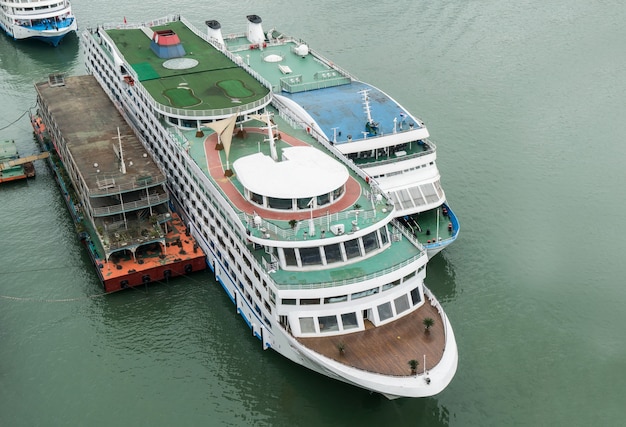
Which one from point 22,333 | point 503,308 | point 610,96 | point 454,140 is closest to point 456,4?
point 610,96

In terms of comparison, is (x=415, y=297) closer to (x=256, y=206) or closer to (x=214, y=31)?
(x=256, y=206)

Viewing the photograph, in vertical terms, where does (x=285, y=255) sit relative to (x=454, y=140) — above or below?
above

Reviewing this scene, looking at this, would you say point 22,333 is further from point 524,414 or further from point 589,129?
point 589,129

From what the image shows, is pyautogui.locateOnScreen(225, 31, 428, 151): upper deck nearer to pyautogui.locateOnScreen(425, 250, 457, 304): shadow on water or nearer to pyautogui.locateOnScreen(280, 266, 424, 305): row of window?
pyautogui.locateOnScreen(425, 250, 457, 304): shadow on water

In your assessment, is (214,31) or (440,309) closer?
(440,309)

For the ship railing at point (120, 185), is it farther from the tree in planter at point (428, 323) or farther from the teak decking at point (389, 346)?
the tree in planter at point (428, 323)

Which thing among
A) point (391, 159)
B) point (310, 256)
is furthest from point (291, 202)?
point (391, 159)

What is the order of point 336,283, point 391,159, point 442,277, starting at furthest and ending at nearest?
point 391,159
point 442,277
point 336,283
